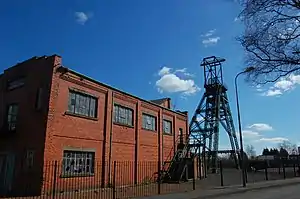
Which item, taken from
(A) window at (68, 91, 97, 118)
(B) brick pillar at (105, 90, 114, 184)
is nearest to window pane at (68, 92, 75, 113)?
(A) window at (68, 91, 97, 118)

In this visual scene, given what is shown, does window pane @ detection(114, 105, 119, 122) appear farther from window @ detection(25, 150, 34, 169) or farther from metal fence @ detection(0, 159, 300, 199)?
window @ detection(25, 150, 34, 169)

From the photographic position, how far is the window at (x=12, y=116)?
66.6 feet

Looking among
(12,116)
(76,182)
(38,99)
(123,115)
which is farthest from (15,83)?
(123,115)

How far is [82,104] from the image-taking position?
20.8 meters

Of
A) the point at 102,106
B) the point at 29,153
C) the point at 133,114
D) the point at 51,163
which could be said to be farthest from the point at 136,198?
the point at 133,114

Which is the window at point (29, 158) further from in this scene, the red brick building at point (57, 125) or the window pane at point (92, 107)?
the window pane at point (92, 107)

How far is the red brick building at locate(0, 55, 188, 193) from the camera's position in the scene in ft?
59.3

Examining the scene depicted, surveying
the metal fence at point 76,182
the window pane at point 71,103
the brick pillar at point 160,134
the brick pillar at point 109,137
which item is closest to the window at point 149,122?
the brick pillar at point 160,134

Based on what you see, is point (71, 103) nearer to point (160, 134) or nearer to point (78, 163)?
point (78, 163)

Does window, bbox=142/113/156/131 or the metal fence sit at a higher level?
window, bbox=142/113/156/131

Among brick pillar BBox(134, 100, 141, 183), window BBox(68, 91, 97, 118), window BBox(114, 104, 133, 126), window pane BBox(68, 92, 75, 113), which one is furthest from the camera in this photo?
brick pillar BBox(134, 100, 141, 183)

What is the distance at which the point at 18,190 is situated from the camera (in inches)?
704

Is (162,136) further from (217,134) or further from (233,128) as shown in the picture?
(233,128)

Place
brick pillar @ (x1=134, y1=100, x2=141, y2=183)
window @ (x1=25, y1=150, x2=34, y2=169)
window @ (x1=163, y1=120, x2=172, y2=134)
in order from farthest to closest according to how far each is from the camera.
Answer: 1. window @ (x1=163, y1=120, x2=172, y2=134)
2. brick pillar @ (x1=134, y1=100, x2=141, y2=183)
3. window @ (x1=25, y1=150, x2=34, y2=169)
